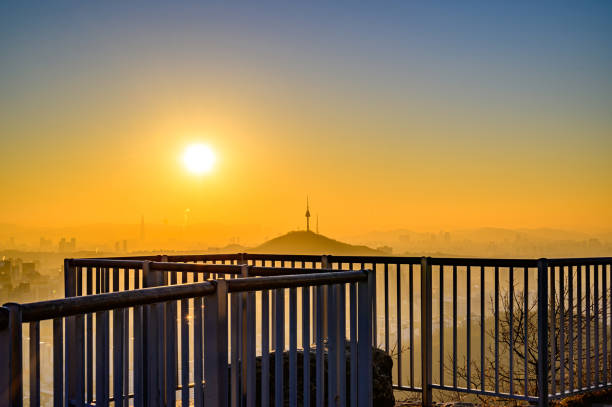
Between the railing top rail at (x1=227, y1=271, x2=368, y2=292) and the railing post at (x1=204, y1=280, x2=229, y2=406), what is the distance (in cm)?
8

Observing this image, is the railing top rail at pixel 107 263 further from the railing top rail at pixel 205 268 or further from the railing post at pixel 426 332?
the railing post at pixel 426 332

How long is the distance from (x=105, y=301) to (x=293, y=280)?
115 centimetres

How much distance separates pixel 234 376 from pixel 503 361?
12.7 metres

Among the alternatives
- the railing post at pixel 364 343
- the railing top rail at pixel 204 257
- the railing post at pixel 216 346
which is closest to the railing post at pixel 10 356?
the railing post at pixel 216 346

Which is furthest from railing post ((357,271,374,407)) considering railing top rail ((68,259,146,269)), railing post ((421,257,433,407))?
railing post ((421,257,433,407))

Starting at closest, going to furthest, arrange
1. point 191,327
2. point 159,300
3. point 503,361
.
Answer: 1. point 159,300
2. point 191,327
3. point 503,361

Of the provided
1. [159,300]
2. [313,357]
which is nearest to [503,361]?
[313,357]

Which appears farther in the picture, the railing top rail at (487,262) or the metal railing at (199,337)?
the railing top rail at (487,262)

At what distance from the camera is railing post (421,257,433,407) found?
19.5 ft

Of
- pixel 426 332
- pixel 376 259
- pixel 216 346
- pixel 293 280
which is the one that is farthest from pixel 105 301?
pixel 426 332

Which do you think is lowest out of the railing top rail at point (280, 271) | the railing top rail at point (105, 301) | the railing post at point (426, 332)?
the railing post at point (426, 332)

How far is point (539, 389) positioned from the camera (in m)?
5.67

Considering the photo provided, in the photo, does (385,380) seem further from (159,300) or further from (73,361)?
(159,300)

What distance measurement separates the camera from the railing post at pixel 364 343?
358 centimetres
